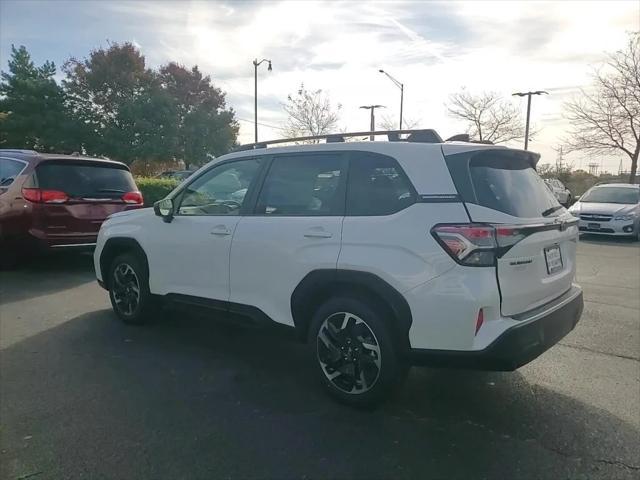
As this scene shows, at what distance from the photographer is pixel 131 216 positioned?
5160mm

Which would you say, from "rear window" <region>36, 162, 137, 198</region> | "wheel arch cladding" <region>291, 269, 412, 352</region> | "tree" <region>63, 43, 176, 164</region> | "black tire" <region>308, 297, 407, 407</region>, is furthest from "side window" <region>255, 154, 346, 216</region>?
"tree" <region>63, 43, 176, 164</region>

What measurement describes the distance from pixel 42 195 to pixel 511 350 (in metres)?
6.66

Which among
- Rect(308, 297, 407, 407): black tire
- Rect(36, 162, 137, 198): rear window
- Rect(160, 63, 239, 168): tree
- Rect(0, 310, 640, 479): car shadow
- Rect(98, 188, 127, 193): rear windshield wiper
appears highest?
Rect(160, 63, 239, 168): tree

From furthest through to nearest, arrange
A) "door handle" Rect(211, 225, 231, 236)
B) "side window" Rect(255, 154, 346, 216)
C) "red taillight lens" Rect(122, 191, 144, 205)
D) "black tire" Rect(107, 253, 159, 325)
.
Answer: "red taillight lens" Rect(122, 191, 144, 205) < "black tire" Rect(107, 253, 159, 325) < "door handle" Rect(211, 225, 231, 236) < "side window" Rect(255, 154, 346, 216)

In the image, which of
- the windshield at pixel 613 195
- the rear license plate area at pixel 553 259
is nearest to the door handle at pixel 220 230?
the rear license plate area at pixel 553 259

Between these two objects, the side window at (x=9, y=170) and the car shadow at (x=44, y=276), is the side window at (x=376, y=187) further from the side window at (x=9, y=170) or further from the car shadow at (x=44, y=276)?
the side window at (x=9, y=170)

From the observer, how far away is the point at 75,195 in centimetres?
736

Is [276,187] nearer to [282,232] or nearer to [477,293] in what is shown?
[282,232]

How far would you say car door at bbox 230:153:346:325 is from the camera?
3465mm

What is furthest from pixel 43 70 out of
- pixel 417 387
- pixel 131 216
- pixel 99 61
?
pixel 417 387

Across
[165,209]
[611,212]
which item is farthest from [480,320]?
[611,212]

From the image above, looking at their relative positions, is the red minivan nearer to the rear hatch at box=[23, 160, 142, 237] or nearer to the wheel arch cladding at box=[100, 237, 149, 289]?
the rear hatch at box=[23, 160, 142, 237]

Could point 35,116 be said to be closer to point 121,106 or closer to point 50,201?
point 121,106

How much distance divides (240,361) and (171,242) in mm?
1267
